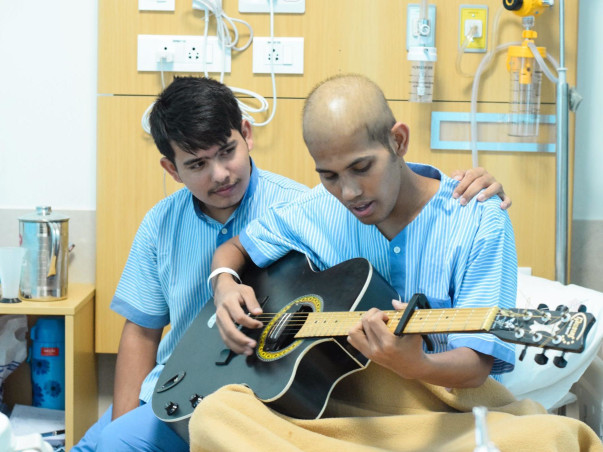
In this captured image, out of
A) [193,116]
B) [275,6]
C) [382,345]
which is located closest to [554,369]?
[382,345]

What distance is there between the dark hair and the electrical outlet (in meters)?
0.77

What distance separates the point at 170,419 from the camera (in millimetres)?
1473

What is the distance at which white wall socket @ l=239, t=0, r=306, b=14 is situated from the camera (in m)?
2.38

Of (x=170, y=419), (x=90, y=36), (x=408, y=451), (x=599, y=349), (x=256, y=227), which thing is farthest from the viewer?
(x=90, y=36)

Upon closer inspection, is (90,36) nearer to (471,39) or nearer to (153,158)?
(153,158)

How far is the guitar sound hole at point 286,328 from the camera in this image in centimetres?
145

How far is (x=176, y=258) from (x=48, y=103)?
930 millimetres

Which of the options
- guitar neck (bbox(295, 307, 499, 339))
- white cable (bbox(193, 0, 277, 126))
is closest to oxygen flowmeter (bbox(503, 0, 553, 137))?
white cable (bbox(193, 0, 277, 126))

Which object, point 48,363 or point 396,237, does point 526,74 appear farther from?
point 48,363

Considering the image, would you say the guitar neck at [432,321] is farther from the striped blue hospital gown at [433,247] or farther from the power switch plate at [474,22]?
the power switch plate at [474,22]

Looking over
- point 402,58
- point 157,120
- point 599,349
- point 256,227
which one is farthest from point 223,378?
point 402,58

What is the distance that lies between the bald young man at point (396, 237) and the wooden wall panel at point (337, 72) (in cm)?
84

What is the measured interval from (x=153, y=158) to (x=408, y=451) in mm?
1486

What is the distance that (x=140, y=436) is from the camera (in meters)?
1.67
